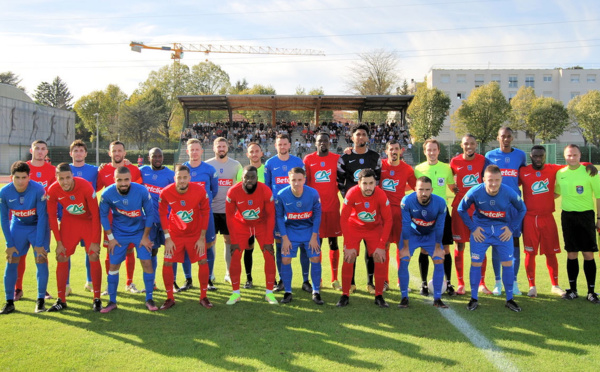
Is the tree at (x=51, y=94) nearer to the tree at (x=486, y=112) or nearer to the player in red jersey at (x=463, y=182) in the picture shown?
the tree at (x=486, y=112)

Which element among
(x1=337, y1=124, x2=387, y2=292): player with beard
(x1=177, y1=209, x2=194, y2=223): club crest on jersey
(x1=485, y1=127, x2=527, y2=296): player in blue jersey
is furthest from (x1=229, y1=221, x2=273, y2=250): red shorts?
(x1=485, y1=127, x2=527, y2=296): player in blue jersey

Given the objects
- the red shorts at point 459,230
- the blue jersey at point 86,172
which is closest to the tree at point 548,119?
the red shorts at point 459,230

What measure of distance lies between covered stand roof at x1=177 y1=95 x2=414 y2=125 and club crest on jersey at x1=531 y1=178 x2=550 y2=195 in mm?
28357

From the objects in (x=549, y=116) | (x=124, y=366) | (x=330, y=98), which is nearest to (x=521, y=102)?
(x=549, y=116)

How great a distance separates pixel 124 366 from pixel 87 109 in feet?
230

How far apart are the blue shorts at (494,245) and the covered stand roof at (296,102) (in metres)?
29.2

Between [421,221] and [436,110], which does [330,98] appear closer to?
[436,110]

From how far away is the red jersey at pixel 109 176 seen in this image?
635 centimetres

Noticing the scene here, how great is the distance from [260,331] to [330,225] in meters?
2.12

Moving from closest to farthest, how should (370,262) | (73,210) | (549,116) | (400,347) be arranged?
(400,347) → (73,210) → (370,262) → (549,116)

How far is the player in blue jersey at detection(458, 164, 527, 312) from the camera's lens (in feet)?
17.0

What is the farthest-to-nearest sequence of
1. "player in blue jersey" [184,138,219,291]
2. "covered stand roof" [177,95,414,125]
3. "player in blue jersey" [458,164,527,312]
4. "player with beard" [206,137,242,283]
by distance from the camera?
"covered stand roof" [177,95,414,125] → "player with beard" [206,137,242,283] → "player in blue jersey" [184,138,219,291] → "player in blue jersey" [458,164,527,312]

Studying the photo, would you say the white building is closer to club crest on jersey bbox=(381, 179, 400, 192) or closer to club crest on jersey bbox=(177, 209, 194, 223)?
club crest on jersey bbox=(381, 179, 400, 192)

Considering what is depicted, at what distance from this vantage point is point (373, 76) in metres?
58.1
